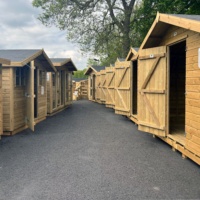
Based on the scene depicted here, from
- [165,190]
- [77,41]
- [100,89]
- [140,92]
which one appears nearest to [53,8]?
[77,41]

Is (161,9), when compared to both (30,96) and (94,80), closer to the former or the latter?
(94,80)

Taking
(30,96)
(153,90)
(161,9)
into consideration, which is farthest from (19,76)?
(161,9)

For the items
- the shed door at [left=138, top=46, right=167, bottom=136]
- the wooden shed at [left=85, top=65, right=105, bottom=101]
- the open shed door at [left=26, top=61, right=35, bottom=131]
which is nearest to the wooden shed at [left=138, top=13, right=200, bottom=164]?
the shed door at [left=138, top=46, right=167, bottom=136]

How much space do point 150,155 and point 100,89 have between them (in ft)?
42.9

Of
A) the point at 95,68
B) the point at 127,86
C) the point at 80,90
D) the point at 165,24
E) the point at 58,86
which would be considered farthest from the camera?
the point at 80,90

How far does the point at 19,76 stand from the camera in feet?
27.1

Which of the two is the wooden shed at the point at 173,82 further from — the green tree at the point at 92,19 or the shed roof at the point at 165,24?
the green tree at the point at 92,19

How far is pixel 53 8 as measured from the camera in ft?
72.4

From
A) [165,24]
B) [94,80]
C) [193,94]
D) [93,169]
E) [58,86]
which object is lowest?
[93,169]

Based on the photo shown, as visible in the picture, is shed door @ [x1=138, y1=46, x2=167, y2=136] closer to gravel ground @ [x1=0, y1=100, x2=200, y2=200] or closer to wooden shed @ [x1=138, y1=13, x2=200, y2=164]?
wooden shed @ [x1=138, y1=13, x2=200, y2=164]

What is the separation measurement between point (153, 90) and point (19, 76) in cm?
448

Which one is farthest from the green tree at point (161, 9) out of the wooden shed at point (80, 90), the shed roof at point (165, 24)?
the shed roof at point (165, 24)

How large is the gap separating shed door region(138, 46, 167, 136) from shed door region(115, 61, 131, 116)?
2.98 metres

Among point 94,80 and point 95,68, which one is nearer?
point 95,68
